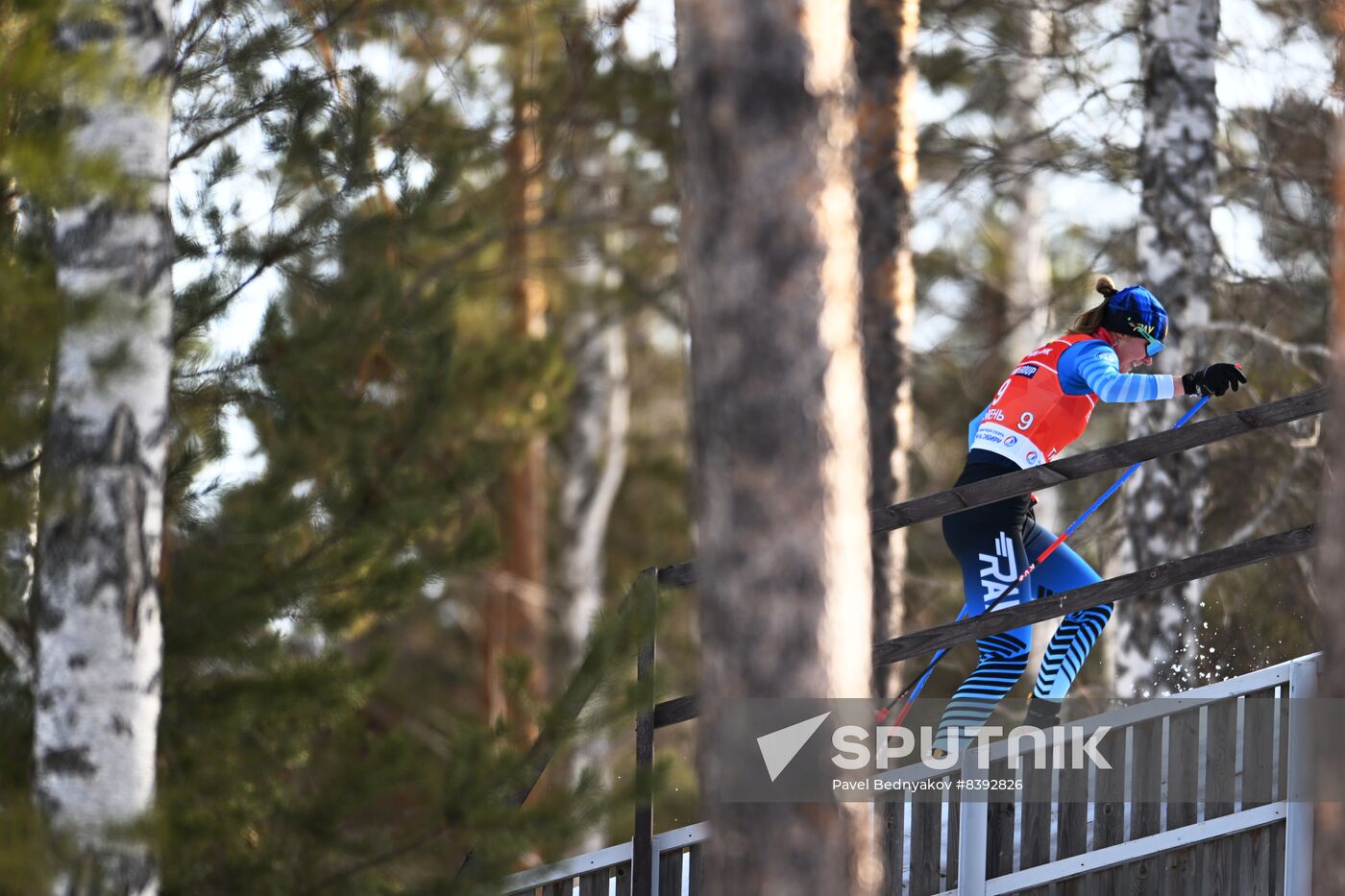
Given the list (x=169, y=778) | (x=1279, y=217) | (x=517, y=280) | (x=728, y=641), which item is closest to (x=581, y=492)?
(x=517, y=280)

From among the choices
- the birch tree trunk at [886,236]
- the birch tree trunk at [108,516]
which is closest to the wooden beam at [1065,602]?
the birch tree trunk at [108,516]

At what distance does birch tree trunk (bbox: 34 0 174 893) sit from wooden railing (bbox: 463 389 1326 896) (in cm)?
135

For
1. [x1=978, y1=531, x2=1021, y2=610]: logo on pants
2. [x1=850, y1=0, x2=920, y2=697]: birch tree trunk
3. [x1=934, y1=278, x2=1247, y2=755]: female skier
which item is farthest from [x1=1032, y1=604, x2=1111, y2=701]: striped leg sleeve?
[x1=850, y1=0, x2=920, y2=697]: birch tree trunk

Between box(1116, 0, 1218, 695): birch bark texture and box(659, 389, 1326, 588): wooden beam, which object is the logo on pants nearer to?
box(659, 389, 1326, 588): wooden beam

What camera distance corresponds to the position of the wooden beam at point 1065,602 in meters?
5.44

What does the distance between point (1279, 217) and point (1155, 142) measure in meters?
1.01

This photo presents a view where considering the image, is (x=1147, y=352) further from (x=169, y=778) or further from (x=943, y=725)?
(x=169, y=778)

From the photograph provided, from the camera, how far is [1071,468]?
5316mm

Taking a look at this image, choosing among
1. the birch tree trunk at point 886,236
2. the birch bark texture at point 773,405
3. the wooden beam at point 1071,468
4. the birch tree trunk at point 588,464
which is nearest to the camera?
the birch bark texture at point 773,405

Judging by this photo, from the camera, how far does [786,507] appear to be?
4.00 m

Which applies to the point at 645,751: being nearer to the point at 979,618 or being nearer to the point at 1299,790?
the point at 979,618

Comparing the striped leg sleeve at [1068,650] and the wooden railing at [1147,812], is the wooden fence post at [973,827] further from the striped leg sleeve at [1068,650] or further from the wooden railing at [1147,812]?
the striped leg sleeve at [1068,650]

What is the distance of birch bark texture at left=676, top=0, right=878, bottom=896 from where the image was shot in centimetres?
398

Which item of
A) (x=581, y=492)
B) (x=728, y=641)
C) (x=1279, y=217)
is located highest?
(x=581, y=492)
